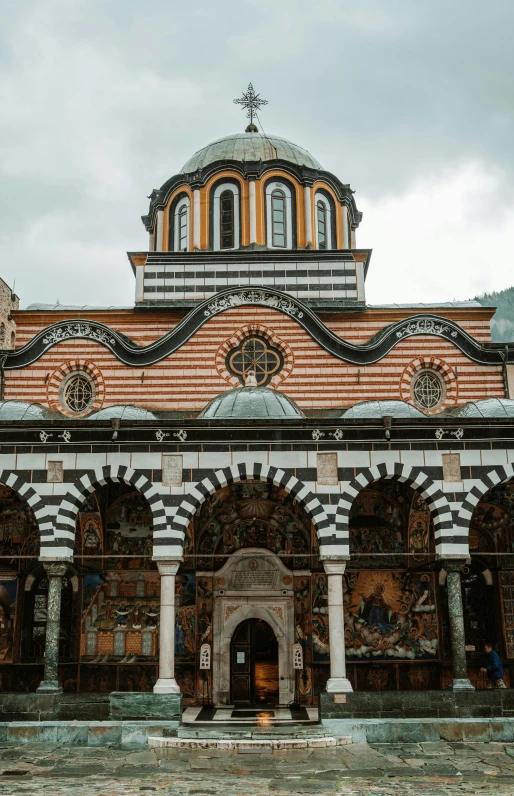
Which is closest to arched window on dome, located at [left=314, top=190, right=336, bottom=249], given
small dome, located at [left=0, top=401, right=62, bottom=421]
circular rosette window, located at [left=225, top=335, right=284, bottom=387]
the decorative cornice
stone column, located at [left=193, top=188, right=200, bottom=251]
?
stone column, located at [left=193, top=188, right=200, bottom=251]

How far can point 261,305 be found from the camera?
21.0 meters

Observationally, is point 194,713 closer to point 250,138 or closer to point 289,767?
point 289,767

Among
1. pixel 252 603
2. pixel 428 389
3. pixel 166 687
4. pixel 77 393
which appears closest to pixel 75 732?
pixel 166 687

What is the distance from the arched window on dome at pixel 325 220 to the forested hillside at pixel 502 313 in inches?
3891

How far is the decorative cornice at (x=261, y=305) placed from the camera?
20719mm

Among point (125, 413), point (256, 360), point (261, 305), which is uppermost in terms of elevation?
point (261, 305)

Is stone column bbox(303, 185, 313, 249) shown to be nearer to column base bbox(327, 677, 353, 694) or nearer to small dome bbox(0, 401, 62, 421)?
small dome bbox(0, 401, 62, 421)

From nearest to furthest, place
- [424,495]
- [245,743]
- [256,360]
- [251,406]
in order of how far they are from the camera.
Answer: [245,743] → [424,495] → [251,406] → [256,360]

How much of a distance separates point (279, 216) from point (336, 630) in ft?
46.8

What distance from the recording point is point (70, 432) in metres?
15.8

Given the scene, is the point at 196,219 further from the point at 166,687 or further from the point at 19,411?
the point at 166,687

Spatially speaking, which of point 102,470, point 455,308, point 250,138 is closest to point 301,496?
point 102,470

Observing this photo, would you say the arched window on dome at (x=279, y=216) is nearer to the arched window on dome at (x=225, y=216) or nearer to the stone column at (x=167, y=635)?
the arched window on dome at (x=225, y=216)

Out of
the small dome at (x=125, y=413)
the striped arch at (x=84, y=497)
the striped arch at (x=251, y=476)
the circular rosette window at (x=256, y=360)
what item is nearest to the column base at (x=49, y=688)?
the striped arch at (x=84, y=497)
